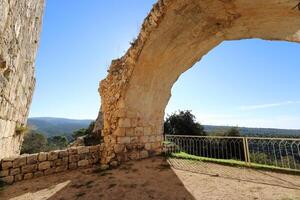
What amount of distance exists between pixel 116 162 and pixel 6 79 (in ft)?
13.8

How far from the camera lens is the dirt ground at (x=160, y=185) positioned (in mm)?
4141

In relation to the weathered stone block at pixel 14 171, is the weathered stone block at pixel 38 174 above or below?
below

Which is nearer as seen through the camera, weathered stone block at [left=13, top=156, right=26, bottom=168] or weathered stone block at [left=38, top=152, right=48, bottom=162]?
weathered stone block at [left=13, top=156, right=26, bottom=168]

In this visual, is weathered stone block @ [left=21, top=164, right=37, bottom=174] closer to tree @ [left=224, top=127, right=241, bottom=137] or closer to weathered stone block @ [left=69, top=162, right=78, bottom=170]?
weathered stone block @ [left=69, top=162, right=78, bottom=170]

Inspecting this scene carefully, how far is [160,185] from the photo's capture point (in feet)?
15.5

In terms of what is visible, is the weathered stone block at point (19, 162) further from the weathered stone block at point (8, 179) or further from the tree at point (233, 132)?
the tree at point (233, 132)

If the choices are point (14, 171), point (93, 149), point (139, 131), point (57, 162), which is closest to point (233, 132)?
point (139, 131)

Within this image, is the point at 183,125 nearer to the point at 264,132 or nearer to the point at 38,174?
the point at 264,132

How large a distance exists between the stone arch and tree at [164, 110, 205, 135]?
14.3 m

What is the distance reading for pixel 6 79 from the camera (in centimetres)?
455

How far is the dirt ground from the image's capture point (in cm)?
414

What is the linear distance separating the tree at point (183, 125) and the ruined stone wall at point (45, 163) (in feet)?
53.0

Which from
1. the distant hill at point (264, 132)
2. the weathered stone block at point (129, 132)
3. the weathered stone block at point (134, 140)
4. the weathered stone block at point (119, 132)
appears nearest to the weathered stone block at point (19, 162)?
the weathered stone block at point (119, 132)

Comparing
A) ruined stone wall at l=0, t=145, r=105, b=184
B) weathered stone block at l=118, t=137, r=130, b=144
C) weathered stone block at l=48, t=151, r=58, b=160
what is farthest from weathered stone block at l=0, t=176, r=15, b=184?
weathered stone block at l=118, t=137, r=130, b=144
